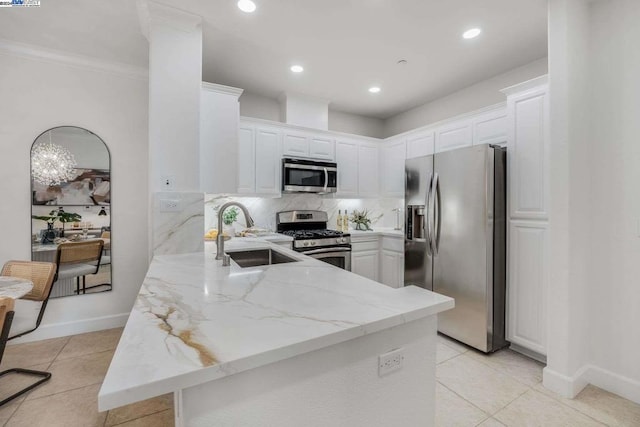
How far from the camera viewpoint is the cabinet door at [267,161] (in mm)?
3510

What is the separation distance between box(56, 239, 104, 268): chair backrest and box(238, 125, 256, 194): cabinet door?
61.7 inches

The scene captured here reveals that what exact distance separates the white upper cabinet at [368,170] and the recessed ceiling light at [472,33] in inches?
76.8

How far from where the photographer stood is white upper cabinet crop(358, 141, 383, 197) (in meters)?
4.30

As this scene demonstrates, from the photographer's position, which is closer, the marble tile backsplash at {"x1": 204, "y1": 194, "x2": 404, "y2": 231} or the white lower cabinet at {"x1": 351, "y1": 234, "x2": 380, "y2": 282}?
the marble tile backsplash at {"x1": 204, "y1": 194, "x2": 404, "y2": 231}

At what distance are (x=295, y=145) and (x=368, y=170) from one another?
1.24 metres

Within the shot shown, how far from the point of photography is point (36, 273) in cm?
224

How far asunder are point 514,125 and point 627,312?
1.64m

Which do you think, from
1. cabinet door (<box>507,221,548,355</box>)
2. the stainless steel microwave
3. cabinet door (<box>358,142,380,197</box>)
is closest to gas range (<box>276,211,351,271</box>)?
the stainless steel microwave

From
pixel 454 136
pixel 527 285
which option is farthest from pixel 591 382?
pixel 454 136

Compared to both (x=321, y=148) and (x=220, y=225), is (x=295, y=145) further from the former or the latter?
(x=220, y=225)

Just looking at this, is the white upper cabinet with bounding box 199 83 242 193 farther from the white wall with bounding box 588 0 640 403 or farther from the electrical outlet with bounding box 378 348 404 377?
the white wall with bounding box 588 0 640 403

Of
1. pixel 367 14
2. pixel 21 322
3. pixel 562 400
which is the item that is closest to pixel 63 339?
pixel 21 322

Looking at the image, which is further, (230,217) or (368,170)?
(368,170)

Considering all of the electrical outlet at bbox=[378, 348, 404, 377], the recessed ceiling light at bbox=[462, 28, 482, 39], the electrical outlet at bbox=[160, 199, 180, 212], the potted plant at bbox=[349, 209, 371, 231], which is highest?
the recessed ceiling light at bbox=[462, 28, 482, 39]
